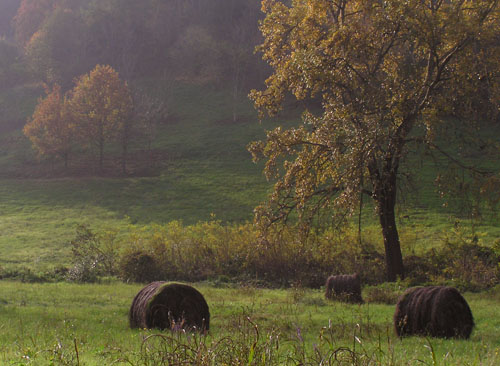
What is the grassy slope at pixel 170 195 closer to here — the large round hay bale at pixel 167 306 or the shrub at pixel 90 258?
the shrub at pixel 90 258

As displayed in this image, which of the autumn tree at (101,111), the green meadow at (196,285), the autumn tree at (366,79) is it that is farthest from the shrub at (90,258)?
the autumn tree at (101,111)

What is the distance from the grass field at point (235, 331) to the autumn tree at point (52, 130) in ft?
114

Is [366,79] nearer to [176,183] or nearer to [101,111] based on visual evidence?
[176,183]

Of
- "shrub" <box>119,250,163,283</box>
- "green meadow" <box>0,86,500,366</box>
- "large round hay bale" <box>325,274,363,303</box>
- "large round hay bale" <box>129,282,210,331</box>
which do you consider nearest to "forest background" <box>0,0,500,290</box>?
"shrub" <box>119,250,163,283</box>

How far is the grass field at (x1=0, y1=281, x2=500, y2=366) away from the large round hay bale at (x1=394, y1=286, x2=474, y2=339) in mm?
328

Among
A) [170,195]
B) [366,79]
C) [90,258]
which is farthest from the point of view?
[170,195]

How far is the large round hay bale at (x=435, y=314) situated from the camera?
9.84 m

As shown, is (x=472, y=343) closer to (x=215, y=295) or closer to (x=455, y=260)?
(x=215, y=295)

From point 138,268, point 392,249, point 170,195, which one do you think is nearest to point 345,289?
point 392,249

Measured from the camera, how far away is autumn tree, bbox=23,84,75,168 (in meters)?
52.2

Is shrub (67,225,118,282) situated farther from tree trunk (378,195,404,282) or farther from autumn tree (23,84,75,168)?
autumn tree (23,84,75,168)

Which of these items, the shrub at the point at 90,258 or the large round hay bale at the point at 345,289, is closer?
the large round hay bale at the point at 345,289

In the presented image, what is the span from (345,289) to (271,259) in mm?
6923

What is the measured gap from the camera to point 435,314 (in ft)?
32.1
